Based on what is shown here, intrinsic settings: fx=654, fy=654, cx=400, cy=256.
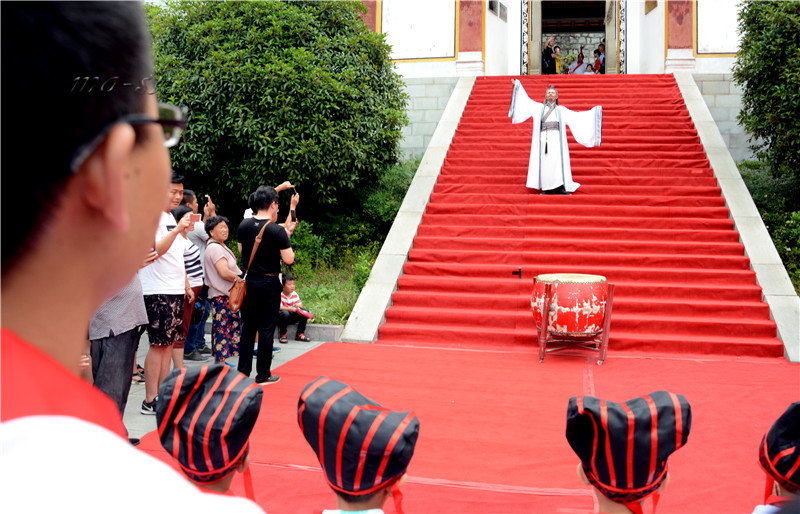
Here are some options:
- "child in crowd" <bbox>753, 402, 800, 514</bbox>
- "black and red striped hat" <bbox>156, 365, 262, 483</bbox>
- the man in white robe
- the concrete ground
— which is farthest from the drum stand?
"black and red striped hat" <bbox>156, 365, 262, 483</bbox>

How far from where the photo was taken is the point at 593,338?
21.4ft

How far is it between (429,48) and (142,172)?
48.1 feet

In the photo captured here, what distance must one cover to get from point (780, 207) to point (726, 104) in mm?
3898

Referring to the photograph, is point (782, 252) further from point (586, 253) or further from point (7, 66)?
point (7, 66)

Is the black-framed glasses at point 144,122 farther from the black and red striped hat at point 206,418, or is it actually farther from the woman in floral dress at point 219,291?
the woman in floral dress at point 219,291

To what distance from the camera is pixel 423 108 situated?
14.1 meters

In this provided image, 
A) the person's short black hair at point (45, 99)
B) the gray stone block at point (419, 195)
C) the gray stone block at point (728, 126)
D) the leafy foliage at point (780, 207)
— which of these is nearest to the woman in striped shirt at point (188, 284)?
the gray stone block at point (419, 195)

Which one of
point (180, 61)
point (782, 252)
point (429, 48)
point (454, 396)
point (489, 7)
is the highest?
point (489, 7)

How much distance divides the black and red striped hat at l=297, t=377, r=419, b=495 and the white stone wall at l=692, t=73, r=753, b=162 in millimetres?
12399

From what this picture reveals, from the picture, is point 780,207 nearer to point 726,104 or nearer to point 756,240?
point 756,240

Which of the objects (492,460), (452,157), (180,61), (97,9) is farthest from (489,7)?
(97,9)

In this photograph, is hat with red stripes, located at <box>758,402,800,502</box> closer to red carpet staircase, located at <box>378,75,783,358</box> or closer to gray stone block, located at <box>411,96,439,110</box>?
red carpet staircase, located at <box>378,75,783,358</box>

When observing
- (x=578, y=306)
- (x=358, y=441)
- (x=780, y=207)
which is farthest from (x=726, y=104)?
(x=358, y=441)

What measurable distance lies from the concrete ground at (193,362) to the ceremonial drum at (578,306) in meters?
2.43
